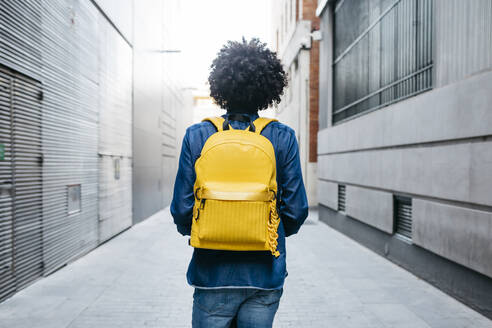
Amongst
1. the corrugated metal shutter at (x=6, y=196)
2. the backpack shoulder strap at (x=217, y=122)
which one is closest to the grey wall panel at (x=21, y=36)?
the corrugated metal shutter at (x=6, y=196)

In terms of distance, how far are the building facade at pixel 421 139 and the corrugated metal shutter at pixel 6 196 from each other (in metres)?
5.34

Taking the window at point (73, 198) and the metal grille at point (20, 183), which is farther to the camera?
the window at point (73, 198)

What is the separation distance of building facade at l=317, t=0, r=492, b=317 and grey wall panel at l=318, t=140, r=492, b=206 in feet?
0.05

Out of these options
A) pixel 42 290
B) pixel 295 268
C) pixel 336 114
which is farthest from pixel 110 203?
pixel 336 114

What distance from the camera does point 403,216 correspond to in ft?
23.6

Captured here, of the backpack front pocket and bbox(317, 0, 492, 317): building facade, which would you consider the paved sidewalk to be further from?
the backpack front pocket

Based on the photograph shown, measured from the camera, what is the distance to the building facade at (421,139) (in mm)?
4801

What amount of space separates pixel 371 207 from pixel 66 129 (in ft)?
18.7

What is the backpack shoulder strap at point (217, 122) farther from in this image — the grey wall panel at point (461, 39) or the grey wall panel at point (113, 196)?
the grey wall panel at point (113, 196)

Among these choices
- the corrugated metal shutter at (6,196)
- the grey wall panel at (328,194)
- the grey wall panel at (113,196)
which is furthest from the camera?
the grey wall panel at (328,194)

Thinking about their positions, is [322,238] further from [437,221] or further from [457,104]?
[457,104]

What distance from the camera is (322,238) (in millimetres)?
9805

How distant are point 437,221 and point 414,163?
3.49 feet

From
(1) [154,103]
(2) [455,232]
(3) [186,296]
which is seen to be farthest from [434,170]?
(1) [154,103]
